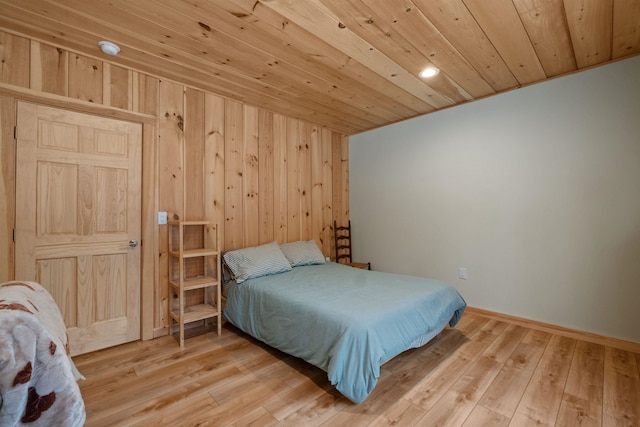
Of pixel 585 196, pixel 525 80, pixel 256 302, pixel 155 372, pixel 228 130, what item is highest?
pixel 525 80

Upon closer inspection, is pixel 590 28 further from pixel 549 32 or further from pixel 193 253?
pixel 193 253

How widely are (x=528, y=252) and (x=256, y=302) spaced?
2669mm

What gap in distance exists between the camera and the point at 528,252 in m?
2.85

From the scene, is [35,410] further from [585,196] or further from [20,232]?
[585,196]

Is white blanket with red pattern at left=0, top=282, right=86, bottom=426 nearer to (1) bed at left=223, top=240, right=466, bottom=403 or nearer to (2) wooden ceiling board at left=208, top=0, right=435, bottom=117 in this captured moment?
(1) bed at left=223, top=240, right=466, bottom=403

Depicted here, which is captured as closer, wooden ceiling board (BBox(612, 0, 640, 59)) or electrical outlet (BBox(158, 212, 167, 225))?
wooden ceiling board (BBox(612, 0, 640, 59))

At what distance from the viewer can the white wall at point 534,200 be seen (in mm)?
2400

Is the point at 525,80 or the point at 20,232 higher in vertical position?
the point at 525,80

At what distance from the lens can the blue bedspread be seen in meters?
1.71

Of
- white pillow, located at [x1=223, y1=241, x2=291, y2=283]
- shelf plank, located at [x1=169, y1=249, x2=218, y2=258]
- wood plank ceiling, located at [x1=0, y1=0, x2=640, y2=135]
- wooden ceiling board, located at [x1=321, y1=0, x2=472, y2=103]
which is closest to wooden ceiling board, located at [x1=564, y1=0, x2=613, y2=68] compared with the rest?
wood plank ceiling, located at [x1=0, y1=0, x2=640, y2=135]

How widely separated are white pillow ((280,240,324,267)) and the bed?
9 cm

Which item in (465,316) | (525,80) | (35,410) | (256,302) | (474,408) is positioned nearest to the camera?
(35,410)

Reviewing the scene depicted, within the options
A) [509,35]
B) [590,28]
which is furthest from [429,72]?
[590,28]

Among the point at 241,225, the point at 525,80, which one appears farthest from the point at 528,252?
the point at 241,225
